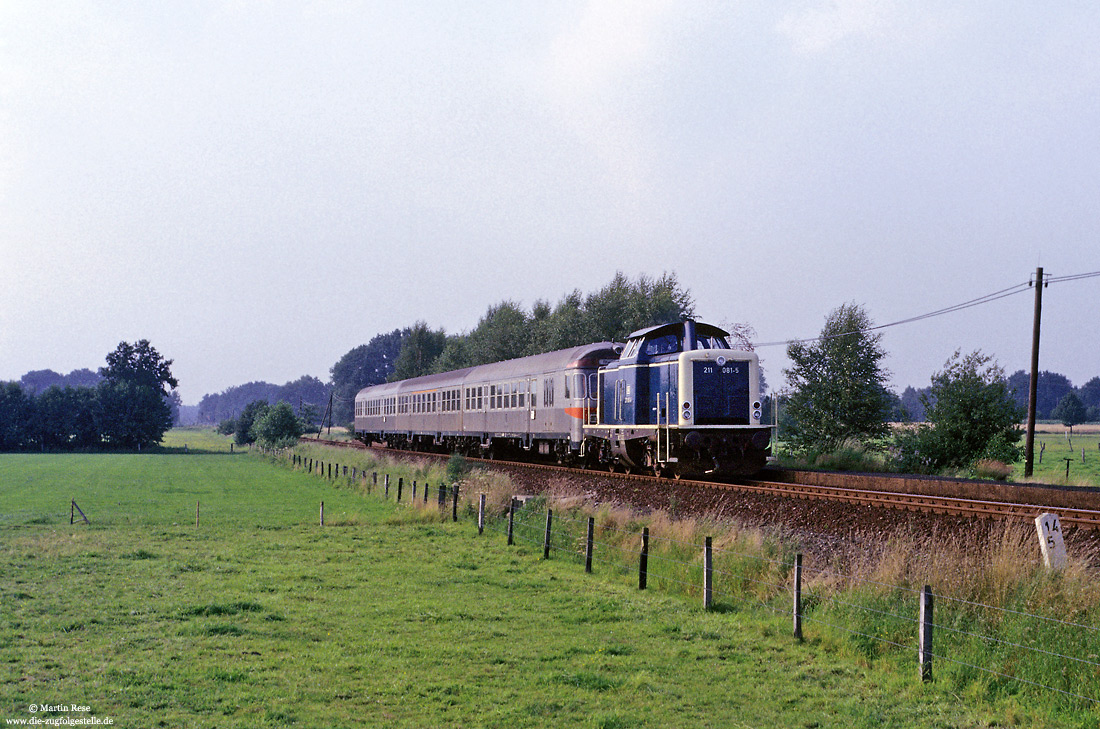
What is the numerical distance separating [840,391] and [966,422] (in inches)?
410

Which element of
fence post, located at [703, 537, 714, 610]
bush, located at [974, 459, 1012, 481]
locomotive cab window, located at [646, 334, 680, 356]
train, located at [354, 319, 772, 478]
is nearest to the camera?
fence post, located at [703, 537, 714, 610]

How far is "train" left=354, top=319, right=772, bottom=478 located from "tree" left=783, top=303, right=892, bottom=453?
1308 cm

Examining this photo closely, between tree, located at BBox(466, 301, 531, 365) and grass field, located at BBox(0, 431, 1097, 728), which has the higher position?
tree, located at BBox(466, 301, 531, 365)

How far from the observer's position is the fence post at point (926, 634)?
9.38 meters

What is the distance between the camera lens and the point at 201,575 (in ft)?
53.0

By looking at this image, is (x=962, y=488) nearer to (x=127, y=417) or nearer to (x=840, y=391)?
(x=840, y=391)

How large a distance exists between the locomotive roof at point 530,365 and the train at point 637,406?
69 mm

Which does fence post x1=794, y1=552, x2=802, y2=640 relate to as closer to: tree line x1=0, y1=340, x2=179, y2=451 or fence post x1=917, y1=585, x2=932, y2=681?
fence post x1=917, y1=585, x2=932, y2=681

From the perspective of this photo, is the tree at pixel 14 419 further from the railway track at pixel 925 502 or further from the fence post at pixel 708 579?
the fence post at pixel 708 579

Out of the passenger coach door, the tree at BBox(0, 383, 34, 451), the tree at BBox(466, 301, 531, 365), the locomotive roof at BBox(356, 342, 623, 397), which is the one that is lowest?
the tree at BBox(0, 383, 34, 451)

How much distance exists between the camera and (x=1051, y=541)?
11508 millimetres

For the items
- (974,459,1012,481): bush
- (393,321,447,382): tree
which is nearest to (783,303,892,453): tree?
(974,459,1012,481): bush

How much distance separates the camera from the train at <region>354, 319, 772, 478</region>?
25.1 m

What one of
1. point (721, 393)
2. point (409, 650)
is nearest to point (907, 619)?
point (409, 650)
